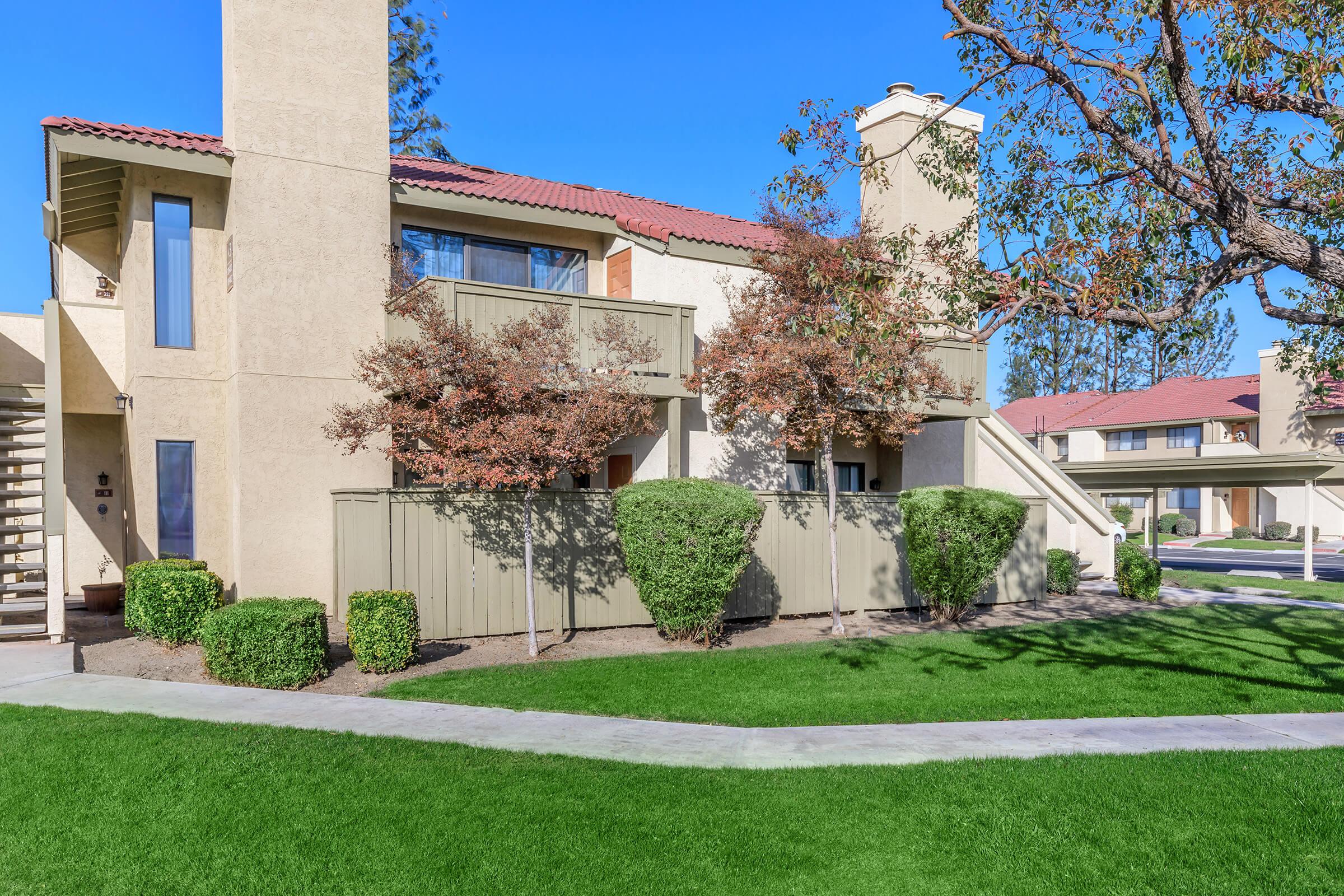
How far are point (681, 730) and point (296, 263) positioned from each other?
30.6 ft

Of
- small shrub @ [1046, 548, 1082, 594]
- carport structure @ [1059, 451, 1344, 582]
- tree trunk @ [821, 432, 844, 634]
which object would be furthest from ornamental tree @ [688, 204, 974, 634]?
carport structure @ [1059, 451, 1344, 582]

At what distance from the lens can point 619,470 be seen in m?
16.3

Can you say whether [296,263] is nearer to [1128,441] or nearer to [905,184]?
[905,184]

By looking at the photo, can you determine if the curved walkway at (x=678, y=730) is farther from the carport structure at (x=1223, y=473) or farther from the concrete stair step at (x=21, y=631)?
the carport structure at (x=1223, y=473)

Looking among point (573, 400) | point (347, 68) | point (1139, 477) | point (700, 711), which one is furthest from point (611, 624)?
point (1139, 477)

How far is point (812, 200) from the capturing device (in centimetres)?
998

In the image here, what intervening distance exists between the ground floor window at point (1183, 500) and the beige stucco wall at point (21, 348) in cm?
4928

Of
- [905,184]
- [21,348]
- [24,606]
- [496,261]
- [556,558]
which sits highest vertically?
[905,184]

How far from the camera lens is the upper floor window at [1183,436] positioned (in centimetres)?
4466

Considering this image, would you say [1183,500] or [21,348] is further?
[1183,500]

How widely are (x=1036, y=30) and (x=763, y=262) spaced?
5135 mm

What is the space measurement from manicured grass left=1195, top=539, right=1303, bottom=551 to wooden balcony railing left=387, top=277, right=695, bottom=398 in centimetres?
3268

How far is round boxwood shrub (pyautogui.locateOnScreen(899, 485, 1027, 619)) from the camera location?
13.4 m

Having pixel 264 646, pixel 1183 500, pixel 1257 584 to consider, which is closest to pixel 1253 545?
pixel 1183 500
